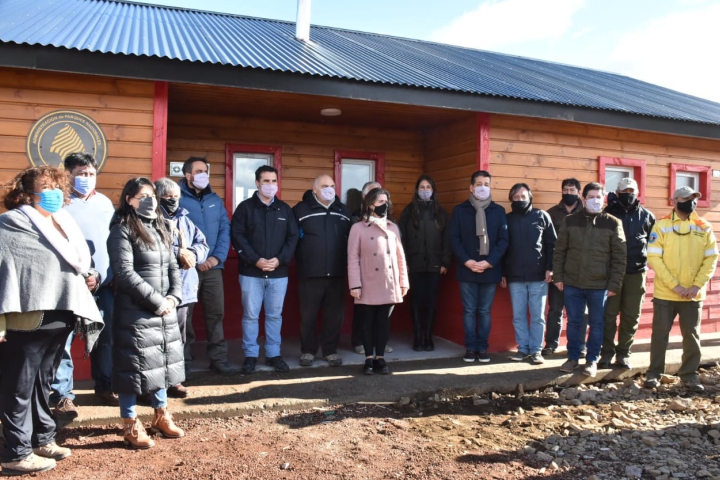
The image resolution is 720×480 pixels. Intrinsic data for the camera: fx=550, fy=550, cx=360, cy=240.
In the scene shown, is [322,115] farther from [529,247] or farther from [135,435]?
[135,435]

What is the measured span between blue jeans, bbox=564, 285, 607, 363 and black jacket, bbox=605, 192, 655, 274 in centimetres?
54

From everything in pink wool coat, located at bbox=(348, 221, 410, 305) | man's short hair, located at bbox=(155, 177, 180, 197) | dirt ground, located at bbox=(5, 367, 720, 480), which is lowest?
dirt ground, located at bbox=(5, 367, 720, 480)

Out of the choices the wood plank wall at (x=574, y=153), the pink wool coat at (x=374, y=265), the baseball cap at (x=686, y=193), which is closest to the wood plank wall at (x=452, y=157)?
the wood plank wall at (x=574, y=153)

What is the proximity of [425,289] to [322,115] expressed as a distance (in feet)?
8.70

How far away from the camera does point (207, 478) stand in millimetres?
3236

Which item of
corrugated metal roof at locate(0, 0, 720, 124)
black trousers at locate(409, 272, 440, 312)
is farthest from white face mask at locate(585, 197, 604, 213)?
black trousers at locate(409, 272, 440, 312)

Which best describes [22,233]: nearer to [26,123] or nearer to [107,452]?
[107,452]

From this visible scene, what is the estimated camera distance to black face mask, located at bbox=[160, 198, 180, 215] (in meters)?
4.48

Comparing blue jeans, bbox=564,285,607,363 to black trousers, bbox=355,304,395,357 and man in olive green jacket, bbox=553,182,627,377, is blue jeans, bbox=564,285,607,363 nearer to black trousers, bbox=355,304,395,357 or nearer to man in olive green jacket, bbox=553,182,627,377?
man in olive green jacket, bbox=553,182,627,377

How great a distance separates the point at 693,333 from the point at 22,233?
18.7 feet

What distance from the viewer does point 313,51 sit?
702 centimetres

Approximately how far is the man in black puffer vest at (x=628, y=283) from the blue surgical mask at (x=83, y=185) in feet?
16.2

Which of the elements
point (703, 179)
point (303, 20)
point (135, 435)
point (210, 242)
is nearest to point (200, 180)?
point (210, 242)

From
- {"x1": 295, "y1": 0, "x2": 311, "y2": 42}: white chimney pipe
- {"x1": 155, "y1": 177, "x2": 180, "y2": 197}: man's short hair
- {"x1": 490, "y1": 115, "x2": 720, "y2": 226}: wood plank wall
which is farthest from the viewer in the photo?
{"x1": 295, "y1": 0, "x2": 311, "y2": 42}: white chimney pipe
